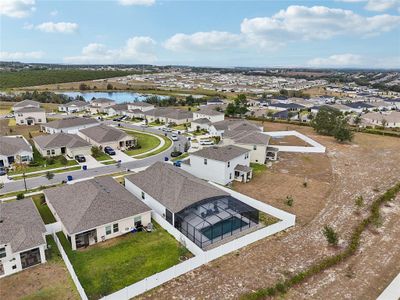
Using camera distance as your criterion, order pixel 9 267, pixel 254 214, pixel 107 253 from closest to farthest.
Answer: pixel 9 267 → pixel 107 253 → pixel 254 214

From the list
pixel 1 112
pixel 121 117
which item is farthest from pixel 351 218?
pixel 1 112

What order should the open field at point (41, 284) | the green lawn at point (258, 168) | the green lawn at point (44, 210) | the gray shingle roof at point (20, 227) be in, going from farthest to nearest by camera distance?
1. the green lawn at point (258, 168)
2. the green lawn at point (44, 210)
3. the gray shingle roof at point (20, 227)
4. the open field at point (41, 284)

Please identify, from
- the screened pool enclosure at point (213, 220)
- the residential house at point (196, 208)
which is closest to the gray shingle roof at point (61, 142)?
the residential house at point (196, 208)

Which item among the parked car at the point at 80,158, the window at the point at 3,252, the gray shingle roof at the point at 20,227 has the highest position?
the gray shingle roof at the point at 20,227

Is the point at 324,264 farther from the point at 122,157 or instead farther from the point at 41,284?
the point at 122,157

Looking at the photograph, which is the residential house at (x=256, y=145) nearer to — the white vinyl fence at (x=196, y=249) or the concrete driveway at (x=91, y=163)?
the white vinyl fence at (x=196, y=249)

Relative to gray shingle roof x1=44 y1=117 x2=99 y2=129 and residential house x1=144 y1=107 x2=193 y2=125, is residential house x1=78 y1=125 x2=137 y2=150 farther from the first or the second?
residential house x1=144 y1=107 x2=193 y2=125

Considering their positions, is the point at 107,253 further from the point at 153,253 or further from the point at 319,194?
the point at 319,194
